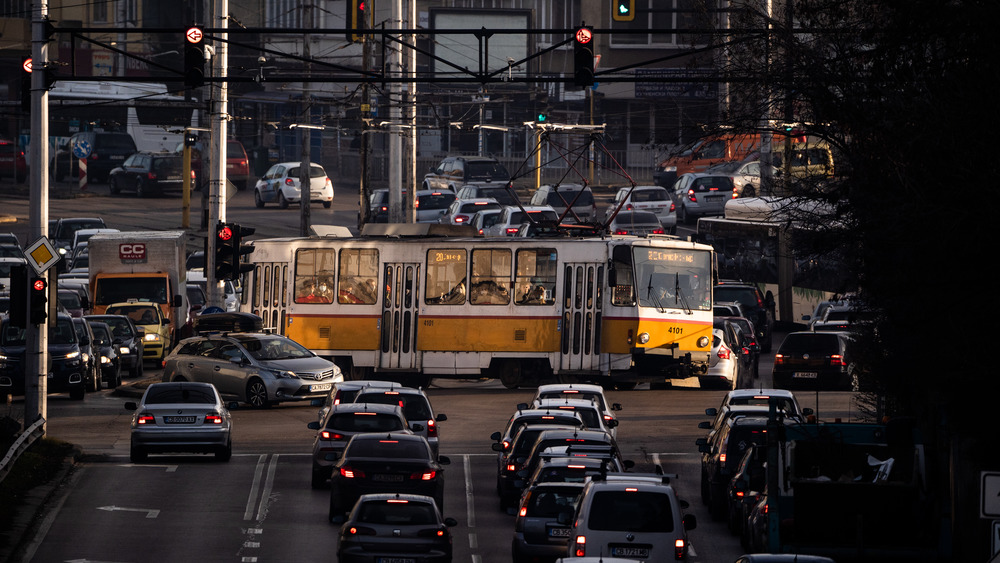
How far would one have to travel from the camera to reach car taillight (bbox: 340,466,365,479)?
21.6 meters

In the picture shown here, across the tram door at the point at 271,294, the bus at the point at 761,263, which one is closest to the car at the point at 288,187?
the bus at the point at 761,263

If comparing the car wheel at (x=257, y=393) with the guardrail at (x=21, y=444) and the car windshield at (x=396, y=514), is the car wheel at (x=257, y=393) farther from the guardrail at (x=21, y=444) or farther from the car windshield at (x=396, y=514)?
the car windshield at (x=396, y=514)

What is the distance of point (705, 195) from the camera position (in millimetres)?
66938

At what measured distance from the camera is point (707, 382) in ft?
125

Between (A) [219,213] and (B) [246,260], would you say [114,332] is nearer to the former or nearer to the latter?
(B) [246,260]

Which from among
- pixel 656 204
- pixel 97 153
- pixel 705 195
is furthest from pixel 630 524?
pixel 97 153

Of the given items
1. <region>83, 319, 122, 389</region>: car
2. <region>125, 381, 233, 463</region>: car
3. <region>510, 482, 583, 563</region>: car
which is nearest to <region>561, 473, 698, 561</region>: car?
<region>510, 482, 583, 563</region>: car

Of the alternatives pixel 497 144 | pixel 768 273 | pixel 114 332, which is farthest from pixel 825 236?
pixel 497 144

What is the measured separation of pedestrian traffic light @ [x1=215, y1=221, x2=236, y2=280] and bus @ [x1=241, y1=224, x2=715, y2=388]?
190 inches

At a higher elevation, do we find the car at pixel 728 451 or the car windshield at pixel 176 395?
the car windshield at pixel 176 395

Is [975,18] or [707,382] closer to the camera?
[975,18]

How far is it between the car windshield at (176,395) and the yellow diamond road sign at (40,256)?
2.74 meters

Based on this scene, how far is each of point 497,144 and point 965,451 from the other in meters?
73.0

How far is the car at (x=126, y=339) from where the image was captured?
135 ft
